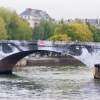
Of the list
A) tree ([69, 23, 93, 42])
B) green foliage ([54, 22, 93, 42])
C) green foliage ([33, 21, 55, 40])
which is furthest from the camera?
green foliage ([33, 21, 55, 40])

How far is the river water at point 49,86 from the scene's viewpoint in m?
38.7

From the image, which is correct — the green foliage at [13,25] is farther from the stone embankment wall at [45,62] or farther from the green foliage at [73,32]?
the green foliage at [73,32]

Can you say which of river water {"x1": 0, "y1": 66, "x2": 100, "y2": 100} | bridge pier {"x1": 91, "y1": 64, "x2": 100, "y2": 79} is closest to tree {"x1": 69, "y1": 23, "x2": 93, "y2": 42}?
river water {"x1": 0, "y1": 66, "x2": 100, "y2": 100}

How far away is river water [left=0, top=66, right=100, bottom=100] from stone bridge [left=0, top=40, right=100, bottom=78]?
3.45ft

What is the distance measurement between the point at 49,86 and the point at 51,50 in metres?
7.53

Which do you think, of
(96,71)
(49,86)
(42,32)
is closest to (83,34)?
(42,32)

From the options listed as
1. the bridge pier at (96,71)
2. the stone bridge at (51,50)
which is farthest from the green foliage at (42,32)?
the bridge pier at (96,71)

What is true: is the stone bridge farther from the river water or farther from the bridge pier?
the river water

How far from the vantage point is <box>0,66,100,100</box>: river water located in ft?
127

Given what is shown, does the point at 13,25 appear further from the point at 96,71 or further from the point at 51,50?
the point at 96,71

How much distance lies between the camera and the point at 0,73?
177 feet

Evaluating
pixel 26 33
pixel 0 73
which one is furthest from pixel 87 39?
pixel 0 73

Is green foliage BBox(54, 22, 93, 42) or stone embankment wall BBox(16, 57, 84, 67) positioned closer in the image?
stone embankment wall BBox(16, 57, 84, 67)

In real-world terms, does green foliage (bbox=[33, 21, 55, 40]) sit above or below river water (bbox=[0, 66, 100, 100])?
above
